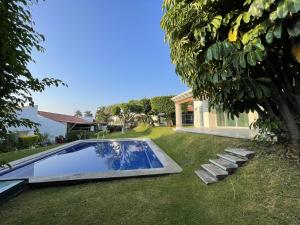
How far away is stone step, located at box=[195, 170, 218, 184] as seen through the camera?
6199 millimetres

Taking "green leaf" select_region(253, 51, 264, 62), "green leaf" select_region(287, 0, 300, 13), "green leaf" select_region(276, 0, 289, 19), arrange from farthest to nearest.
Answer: "green leaf" select_region(253, 51, 264, 62), "green leaf" select_region(276, 0, 289, 19), "green leaf" select_region(287, 0, 300, 13)

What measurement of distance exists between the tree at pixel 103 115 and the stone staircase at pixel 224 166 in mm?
38713

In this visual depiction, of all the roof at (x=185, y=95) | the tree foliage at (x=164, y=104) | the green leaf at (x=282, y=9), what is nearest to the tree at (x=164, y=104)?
the tree foliage at (x=164, y=104)

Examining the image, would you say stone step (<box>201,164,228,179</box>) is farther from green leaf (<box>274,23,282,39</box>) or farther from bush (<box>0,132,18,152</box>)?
bush (<box>0,132,18,152</box>)

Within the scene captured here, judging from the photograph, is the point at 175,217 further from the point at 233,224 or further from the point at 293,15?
the point at 293,15

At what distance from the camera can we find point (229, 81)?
4469 millimetres

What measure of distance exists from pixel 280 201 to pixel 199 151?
5.56m

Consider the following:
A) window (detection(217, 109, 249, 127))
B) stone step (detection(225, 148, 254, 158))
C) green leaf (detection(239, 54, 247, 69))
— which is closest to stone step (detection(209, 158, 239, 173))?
stone step (detection(225, 148, 254, 158))

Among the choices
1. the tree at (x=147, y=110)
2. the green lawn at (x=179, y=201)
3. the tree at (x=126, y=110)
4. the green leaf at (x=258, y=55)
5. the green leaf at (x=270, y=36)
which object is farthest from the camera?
the tree at (x=126, y=110)

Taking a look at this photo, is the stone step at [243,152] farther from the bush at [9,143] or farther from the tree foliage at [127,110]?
the tree foliage at [127,110]

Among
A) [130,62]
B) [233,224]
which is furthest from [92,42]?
[233,224]

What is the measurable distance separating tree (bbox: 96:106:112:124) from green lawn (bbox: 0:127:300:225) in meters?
38.9

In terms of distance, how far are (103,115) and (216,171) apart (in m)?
42.2

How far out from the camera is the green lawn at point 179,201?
4316mm
